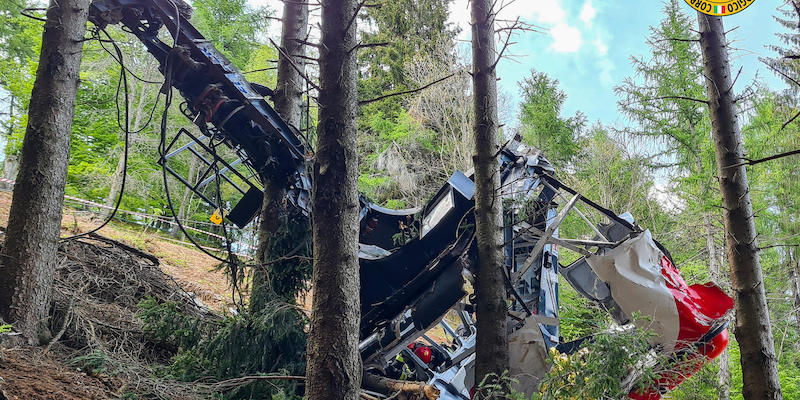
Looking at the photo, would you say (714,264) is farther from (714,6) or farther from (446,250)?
(446,250)

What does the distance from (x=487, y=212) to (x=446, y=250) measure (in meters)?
0.62

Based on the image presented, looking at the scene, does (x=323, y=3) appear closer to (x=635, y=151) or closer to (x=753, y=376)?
(x=753, y=376)

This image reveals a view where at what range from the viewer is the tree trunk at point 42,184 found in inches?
195

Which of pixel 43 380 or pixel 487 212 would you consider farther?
pixel 487 212

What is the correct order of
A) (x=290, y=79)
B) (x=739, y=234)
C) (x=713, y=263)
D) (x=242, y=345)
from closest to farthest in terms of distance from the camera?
(x=739, y=234) → (x=242, y=345) → (x=290, y=79) → (x=713, y=263)

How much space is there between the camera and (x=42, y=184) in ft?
16.8

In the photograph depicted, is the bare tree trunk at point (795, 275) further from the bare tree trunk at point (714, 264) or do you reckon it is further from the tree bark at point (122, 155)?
the tree bark at point (122, 155)

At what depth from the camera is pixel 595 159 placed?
70.8 feet

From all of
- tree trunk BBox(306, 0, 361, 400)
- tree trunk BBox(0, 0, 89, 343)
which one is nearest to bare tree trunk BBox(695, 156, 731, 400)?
tree trunk BBox(306, 0, 361, 400)

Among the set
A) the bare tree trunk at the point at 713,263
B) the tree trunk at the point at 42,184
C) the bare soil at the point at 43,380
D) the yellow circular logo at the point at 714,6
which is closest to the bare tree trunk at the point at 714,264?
the bare tree trunk at the point at 713,263

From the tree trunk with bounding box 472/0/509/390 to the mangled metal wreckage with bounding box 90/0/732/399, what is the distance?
193 mm

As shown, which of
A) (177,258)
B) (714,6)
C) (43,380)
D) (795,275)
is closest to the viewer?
(43,380)

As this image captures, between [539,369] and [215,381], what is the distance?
3.29 metres

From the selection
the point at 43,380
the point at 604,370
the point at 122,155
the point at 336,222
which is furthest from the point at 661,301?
the point at 122,155
